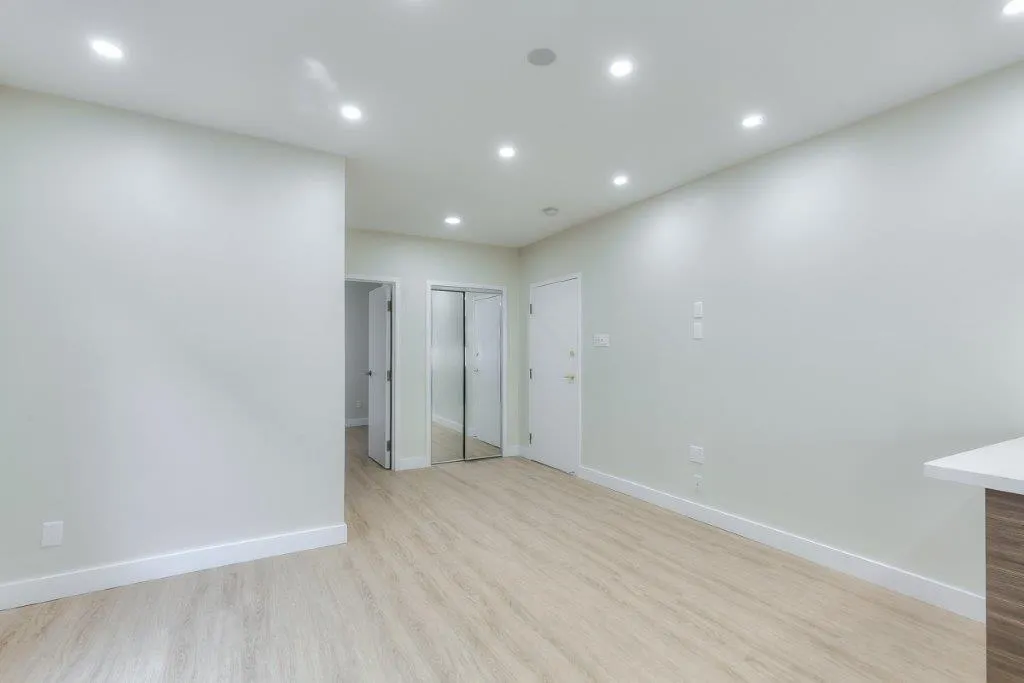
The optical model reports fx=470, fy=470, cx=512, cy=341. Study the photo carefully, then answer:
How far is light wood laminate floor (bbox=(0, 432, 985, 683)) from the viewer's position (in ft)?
6.45

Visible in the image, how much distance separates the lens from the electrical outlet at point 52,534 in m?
2.50

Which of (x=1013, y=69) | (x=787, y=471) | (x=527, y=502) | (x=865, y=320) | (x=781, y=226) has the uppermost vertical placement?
(x=1013, y=69)

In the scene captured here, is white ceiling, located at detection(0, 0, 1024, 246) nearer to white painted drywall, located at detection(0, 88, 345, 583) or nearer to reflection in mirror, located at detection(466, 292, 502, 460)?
white painted drywall, located at detection(0, 88, 345, 583)

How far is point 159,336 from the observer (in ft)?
9.12

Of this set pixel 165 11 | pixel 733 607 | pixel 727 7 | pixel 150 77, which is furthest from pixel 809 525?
pixel 150 77

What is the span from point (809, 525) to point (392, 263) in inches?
176

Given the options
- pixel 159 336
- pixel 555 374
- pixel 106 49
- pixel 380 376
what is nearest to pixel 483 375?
pixel 555 374

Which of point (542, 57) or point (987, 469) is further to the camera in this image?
point (542, 57)

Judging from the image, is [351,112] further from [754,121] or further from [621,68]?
[754,121]

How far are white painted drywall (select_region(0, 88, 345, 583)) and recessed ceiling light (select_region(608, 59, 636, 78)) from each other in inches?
78.1

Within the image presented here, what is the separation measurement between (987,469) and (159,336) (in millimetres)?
3842

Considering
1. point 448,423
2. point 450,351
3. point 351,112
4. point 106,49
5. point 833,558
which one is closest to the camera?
point 106,49

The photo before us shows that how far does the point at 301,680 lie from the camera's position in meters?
1.90

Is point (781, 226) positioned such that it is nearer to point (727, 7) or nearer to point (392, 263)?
point (727, 7)
